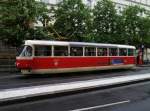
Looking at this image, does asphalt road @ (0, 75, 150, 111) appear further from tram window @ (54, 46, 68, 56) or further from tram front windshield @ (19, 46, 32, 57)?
tram window @ (54, 46, 68, 56)

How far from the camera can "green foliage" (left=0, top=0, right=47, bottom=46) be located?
34.2m

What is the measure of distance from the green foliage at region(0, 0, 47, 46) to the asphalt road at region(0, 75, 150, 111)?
18.6m

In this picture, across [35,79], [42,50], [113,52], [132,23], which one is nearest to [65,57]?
[42,50]

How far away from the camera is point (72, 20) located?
39.8 metres

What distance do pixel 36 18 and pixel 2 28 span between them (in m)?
4.05

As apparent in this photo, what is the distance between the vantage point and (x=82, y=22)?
4009 cm

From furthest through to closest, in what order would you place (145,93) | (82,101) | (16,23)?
(16,23), (145,93), (82,101)

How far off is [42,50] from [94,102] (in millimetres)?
14420

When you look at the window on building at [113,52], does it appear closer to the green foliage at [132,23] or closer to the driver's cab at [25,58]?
the driver's cab at [25,58]

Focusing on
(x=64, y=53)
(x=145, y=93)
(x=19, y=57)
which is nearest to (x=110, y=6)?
(x=64, y=53)

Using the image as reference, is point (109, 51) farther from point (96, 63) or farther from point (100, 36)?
point (100, 36)

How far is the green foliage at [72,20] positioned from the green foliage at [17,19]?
13.7ft

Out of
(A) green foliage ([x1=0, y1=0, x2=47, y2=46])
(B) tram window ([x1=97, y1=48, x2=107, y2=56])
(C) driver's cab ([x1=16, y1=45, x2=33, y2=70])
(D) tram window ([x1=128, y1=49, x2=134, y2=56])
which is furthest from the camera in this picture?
(D) tram window ([x1=128, y1=49, x2=134, y2=56])

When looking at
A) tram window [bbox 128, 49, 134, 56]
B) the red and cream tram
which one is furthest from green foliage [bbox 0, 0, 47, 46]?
tram window [bbox 128, 49, 134, 56]
